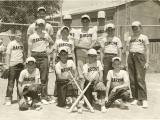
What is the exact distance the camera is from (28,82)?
18.5 feet

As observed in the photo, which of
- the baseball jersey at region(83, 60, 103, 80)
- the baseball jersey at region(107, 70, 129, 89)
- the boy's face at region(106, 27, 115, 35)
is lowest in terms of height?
the baseball jersey at region(107, 70, 129, 89)

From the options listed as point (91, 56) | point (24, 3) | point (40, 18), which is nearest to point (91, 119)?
point (91, 56)

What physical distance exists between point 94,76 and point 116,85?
570 millimetres

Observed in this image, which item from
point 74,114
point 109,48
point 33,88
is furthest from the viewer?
point 109,48

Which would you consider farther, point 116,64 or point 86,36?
point 86,36

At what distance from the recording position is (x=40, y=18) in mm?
6066

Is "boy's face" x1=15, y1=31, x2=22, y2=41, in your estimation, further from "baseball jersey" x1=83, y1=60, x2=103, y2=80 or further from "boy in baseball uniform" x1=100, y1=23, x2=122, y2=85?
"boy in baseball uniform" x1=100, y1=23, x2=122, y2=85

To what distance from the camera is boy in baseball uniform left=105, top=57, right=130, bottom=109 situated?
5.39 m

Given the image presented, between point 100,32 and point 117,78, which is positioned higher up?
point 100,32

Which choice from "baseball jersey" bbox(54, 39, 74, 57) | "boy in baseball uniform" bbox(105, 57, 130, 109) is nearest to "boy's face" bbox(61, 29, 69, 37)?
"baseball jersey" bbox(54, 39, 74, 57)

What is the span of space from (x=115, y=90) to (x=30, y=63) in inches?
79.9

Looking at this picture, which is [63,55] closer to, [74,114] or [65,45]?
[65,45]

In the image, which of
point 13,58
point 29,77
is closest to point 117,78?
point 29,77

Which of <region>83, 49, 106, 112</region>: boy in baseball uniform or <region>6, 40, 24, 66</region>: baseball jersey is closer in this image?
<region>83, 49, 106, 112</region>: boy in baseball uniform
